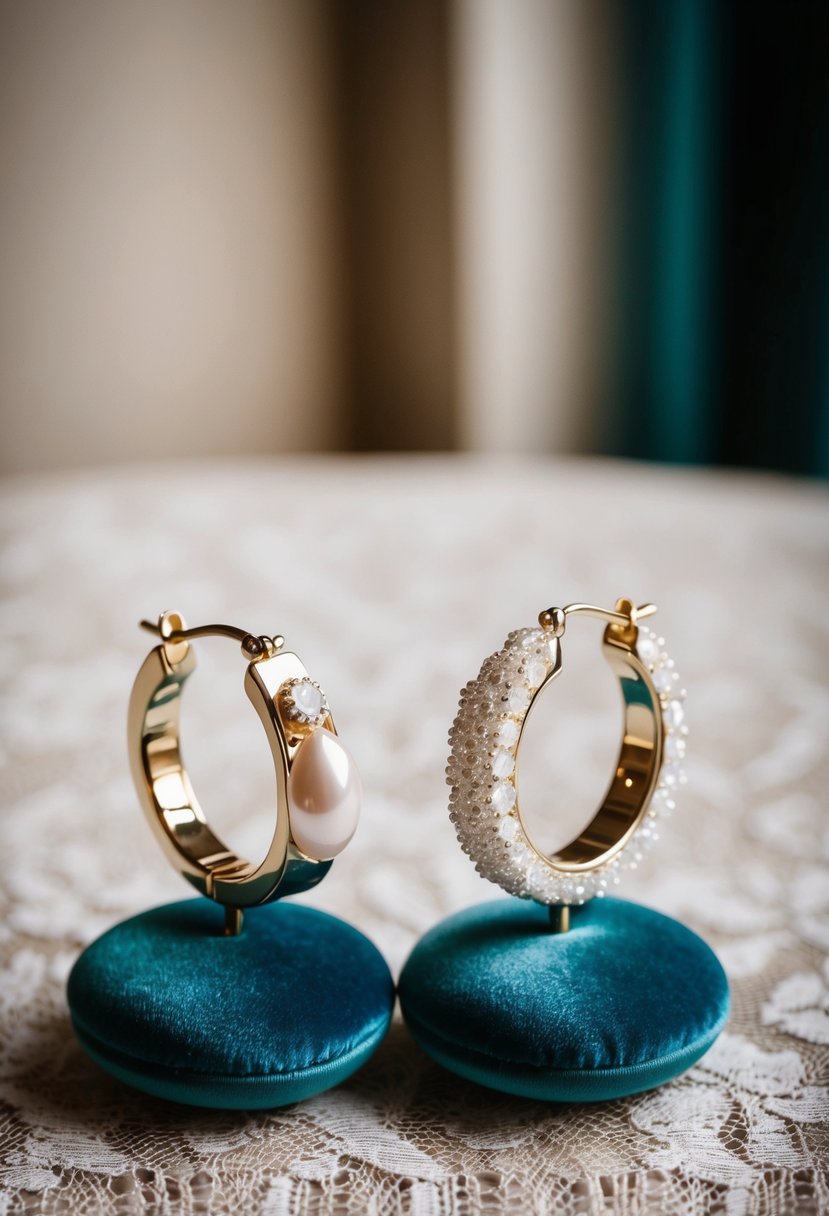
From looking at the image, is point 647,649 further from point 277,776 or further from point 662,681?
point 277,776

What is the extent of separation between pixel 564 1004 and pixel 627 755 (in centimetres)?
20

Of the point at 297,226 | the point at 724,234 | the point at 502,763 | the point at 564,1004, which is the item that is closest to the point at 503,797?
the point at 502,763

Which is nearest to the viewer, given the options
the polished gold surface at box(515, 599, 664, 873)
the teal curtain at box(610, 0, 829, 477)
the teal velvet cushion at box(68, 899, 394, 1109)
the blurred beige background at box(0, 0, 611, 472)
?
the teal velvet cushion at box(68, 899, 394, 1109)

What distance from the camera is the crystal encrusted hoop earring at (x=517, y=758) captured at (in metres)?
0.71

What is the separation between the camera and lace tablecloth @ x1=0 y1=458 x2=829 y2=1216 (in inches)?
26.9

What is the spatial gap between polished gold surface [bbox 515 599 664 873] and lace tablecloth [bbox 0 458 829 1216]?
168 millimetres

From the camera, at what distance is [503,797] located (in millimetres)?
718

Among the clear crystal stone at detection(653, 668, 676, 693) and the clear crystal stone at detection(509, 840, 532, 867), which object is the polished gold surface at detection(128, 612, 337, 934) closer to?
the clear crystal stone at detection(509, 840, 532, 867)

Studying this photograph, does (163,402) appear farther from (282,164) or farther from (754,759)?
(754,759)

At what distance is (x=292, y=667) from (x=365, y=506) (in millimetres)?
1082

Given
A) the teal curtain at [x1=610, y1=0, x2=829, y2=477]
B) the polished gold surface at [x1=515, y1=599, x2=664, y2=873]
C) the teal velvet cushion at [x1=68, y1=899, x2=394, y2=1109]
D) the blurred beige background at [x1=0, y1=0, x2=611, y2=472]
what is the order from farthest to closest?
the teal curtain at [x1=610, y1=0, x2=829, y2=477] < the blurred beige background at [x1=0, y1=0, x2=611, y2=472] < the polished gold surface at [x1=515, y1=599, x2=664, y2=873] < the teal velvet cushion at [x1=68, y1=899, x2=394, y2=1109]

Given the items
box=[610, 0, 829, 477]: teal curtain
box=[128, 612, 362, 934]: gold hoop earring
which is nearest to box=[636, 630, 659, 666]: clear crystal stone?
box=[128, 612, 362, 934]: gold hoop earring

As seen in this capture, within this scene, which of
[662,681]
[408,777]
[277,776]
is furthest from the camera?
[408,777]

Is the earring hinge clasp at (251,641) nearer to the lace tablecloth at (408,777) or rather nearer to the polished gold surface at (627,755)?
the polished gold surface at (627,755)
